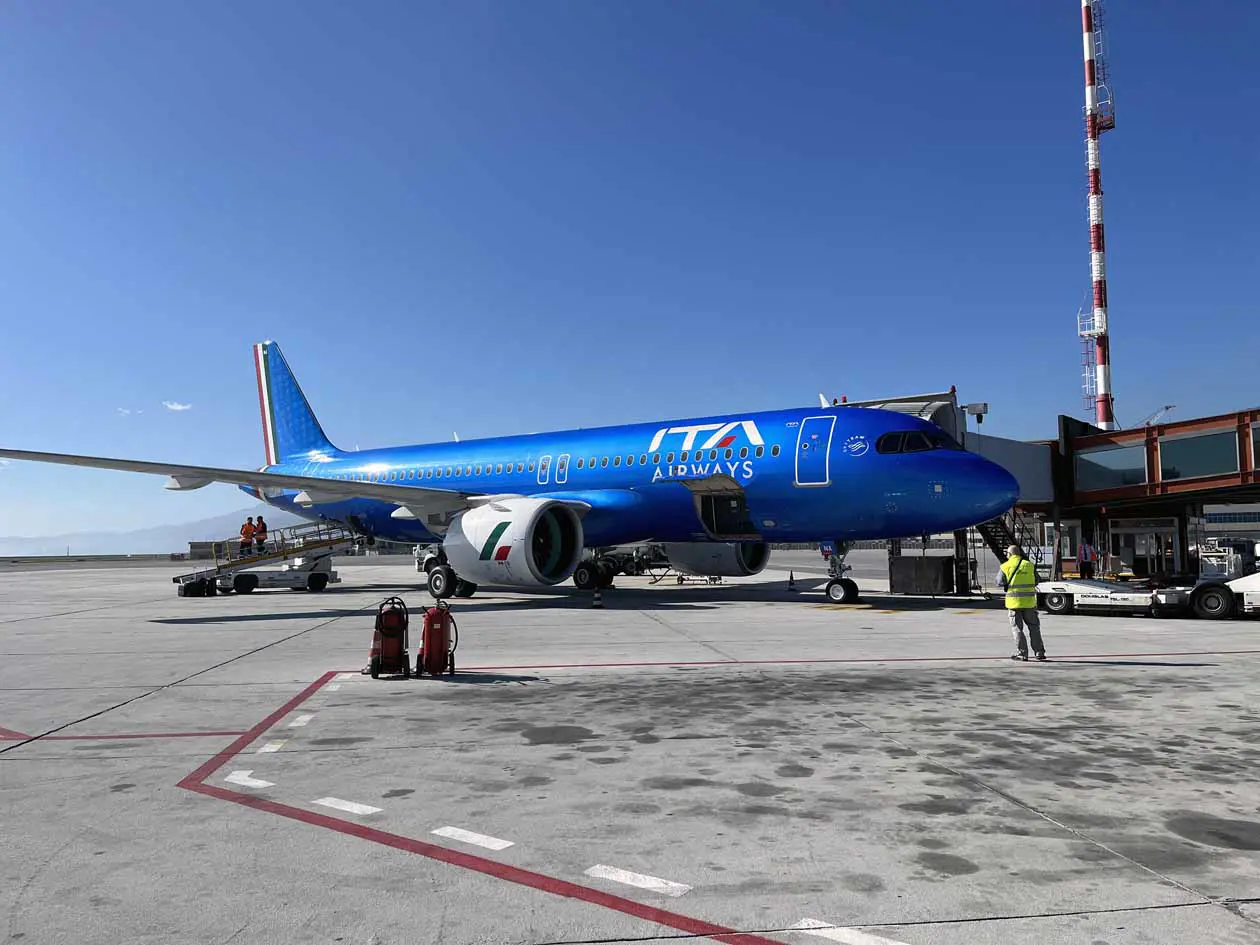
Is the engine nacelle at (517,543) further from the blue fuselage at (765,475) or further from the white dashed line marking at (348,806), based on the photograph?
the white dashed line marking at (348,806)

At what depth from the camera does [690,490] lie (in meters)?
20.2

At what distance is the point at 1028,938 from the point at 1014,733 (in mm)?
3698

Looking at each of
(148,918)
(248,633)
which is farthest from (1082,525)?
(148,918)

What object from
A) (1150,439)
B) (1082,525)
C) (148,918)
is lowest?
(148,918)

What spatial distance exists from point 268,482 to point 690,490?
973 cm

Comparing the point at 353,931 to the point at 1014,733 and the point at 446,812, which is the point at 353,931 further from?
the point at 1014,733

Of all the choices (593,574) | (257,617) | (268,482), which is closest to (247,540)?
(268,482)

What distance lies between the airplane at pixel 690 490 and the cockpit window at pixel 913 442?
29 mm

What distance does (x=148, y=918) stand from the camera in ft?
11.5

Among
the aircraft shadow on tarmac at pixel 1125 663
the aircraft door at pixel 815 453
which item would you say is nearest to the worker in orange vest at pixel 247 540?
the aircraft door at pixel 815 453

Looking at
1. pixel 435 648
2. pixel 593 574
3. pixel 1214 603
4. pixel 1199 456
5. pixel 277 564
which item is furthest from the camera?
pixel 277 564

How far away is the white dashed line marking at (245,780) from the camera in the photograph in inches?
213

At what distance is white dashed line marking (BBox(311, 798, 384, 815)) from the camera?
4848mm

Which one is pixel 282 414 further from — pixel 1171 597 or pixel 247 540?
pixel 1171 597
